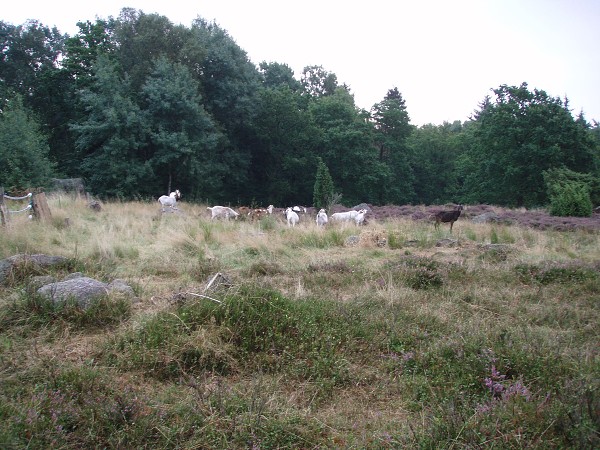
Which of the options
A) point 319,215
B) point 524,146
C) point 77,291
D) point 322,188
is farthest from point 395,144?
point 77,291

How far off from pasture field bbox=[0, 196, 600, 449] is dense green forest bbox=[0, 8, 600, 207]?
644 inches

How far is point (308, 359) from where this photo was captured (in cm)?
409

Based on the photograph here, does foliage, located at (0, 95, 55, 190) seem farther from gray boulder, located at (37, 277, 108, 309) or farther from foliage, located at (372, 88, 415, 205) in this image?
foliage, located at (372, 88, 415, 205)

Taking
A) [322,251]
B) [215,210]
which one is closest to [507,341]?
[322,251]

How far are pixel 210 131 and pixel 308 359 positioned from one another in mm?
29409

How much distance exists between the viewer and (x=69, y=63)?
1207 inches

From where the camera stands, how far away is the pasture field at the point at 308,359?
117 inches

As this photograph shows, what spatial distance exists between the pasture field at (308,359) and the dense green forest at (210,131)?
1635cm

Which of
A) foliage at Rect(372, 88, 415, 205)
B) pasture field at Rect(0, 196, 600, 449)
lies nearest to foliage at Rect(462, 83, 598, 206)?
foliage at Rect(372, 88, 415, 205)

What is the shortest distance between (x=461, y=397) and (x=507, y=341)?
112 centimetres

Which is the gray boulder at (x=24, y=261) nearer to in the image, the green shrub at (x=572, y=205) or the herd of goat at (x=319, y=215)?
the herd of goat at (x=319, y=215)

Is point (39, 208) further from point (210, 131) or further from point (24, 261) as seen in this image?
point (210, 131)

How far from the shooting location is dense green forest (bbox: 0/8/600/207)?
26.6 metres

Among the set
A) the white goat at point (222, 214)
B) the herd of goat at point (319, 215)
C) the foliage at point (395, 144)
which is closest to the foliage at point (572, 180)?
the foliage at point (395, 144)
